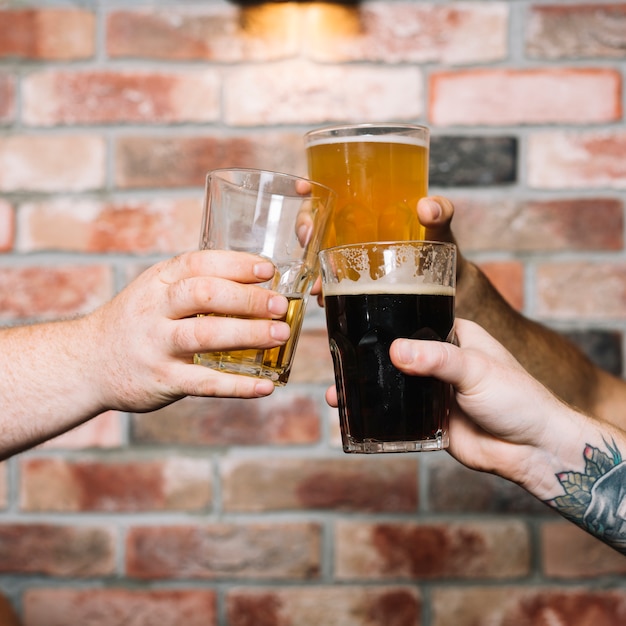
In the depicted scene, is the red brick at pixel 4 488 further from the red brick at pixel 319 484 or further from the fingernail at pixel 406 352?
the fingernail at pixel 406 352

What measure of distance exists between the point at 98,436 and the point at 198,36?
2.42ft

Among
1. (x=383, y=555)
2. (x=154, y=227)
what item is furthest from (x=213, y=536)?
(x=154, y=227)

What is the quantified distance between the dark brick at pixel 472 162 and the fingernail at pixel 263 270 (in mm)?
651

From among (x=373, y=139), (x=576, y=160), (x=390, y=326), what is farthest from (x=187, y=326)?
(x=576, y=160)

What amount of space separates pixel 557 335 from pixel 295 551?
590 mm

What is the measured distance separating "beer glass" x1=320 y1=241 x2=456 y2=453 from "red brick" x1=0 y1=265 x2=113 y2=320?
69 centimetres

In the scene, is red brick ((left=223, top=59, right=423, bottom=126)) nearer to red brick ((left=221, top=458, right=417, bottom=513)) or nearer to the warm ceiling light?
the warm ceiling light

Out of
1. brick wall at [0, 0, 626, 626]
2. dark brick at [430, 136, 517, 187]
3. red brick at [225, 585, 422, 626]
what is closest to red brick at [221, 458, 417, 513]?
brick wall at [0, 0, 626, 626]

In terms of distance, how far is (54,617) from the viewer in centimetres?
143

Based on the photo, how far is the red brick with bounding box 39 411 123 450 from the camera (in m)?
1.43

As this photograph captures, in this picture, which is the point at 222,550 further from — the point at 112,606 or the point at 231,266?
the point at 231,266

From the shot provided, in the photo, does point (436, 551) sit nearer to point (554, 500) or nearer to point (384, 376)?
point (554, 500)

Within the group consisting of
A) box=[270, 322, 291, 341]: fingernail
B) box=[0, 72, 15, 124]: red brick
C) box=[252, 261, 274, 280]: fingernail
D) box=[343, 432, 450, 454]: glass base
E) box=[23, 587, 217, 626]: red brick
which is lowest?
box=[23, 587, 217, 626]: red brick

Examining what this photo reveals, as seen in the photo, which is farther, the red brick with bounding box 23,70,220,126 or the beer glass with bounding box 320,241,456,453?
the red brick with bounding box 23,70,220,126
